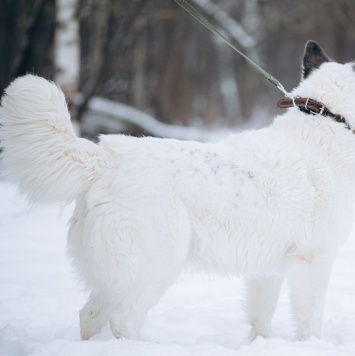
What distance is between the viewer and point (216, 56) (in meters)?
22.4

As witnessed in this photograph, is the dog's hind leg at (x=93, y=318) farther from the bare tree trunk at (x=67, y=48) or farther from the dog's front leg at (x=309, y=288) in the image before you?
the bare tree trunk at (x=67, y=48)

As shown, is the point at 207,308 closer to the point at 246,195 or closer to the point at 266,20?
the point at 246,195

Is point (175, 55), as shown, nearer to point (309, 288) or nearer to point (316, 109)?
point (316, 109)

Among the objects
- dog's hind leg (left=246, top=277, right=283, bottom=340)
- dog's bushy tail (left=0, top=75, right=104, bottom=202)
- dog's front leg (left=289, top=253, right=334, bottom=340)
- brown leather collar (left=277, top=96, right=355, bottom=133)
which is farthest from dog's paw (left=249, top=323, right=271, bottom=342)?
dog's bushy tail (left=0, top=75, right=104, bottom=202)

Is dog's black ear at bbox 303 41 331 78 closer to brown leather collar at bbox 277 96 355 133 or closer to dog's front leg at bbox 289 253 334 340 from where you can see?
brown leather collar at bbox 277 96 355 133

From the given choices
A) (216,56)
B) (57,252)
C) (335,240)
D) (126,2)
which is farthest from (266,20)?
(335,240)

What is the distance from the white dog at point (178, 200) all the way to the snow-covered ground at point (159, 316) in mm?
296

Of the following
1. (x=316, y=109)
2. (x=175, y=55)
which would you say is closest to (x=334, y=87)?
(x=316, y=109)

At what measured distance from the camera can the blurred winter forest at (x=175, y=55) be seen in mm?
12648

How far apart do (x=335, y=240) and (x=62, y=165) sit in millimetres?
1836

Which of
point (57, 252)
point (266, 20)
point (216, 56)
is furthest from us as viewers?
point (216, 56)

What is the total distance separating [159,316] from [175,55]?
1639 centimetres

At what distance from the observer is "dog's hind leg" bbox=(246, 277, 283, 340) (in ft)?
13.6

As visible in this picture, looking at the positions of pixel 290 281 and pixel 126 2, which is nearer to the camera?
pixel 290 281
